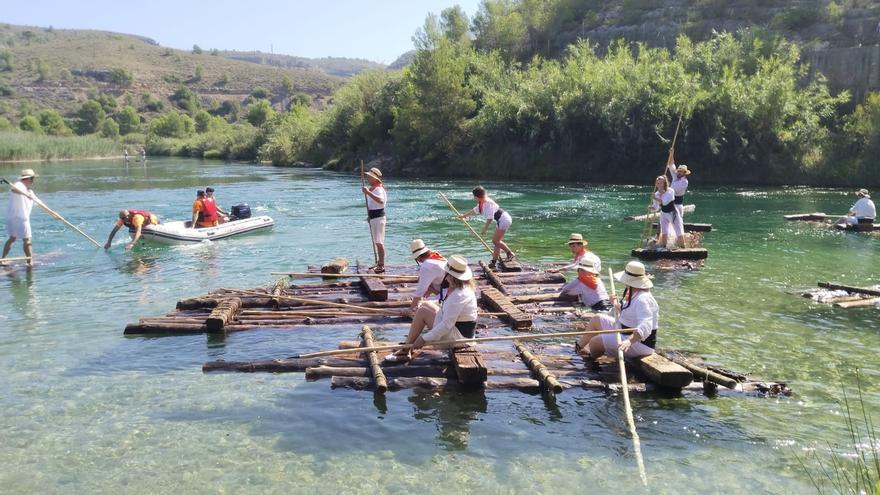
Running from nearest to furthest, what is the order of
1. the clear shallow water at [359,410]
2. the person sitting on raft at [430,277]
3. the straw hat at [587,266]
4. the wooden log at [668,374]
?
the clear shallow water at [359,410] < the wooden log at [668,374] < the person sitting on raft at [430,277] < the straw hat at [587,266]

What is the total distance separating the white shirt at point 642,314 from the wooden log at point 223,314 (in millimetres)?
6799

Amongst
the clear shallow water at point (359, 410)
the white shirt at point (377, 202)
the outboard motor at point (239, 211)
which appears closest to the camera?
the clear shallow water at point (359, 410)

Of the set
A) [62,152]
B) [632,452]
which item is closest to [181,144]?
[62,152]

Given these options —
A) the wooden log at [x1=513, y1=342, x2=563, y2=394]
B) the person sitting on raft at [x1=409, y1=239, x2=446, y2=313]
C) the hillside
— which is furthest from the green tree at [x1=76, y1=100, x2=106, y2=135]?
the wooden log at [x1=513, y1=342, x2=563, y2=394]

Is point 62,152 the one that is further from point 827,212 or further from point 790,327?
point 790,327

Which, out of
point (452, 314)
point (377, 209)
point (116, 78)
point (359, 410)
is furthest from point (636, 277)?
point (116, 78)

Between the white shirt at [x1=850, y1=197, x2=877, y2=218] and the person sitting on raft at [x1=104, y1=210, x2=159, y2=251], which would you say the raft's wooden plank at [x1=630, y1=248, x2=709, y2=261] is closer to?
the white shirt at [x1=850, y1=197, x2=877, y2=218]

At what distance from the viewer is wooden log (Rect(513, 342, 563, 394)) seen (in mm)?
9156

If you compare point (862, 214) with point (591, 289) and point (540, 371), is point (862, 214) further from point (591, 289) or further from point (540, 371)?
point (540, 371)

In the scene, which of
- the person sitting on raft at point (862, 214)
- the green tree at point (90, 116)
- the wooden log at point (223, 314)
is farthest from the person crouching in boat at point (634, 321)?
the green tree at point (90, 116)

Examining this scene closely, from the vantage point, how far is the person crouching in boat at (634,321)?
9586 millimetres

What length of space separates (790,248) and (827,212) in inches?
434

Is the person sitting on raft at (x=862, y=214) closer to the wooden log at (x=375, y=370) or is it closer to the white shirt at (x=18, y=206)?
the wooden log at (x=375, y=370)

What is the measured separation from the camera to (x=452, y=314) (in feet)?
32.7
